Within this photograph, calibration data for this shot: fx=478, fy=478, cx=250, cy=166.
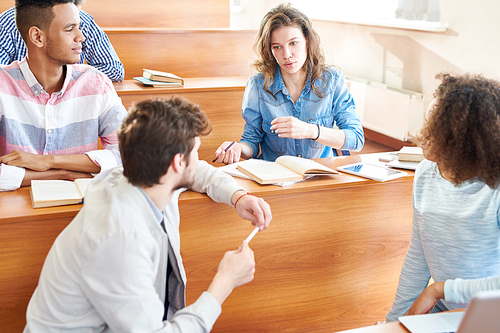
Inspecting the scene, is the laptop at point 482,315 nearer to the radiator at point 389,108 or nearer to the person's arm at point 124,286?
the person's arm at point 124,286

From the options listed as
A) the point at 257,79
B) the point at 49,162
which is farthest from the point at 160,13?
the point at 49,162

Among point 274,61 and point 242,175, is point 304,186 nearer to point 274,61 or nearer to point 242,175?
point 242,175

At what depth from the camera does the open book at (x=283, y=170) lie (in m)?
1.44

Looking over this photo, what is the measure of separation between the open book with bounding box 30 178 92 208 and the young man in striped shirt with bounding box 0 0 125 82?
4.25 feet

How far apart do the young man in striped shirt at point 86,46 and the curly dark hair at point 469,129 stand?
1897 millimetres

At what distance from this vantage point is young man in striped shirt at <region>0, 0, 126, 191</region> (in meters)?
1.54

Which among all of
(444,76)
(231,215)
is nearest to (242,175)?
(231,215)

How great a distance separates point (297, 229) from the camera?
1497mm

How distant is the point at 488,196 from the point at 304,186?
51cm

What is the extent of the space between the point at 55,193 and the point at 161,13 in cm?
235

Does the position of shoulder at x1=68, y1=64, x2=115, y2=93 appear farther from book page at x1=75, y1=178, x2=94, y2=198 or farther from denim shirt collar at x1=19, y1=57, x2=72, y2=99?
book page at x1=75, y1=178, x2=94, y2=198

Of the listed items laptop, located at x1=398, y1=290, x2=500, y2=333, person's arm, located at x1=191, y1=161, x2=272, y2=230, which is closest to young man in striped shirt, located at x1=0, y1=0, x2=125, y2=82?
person's arm, located at x1=191, y1=161, x2=272, y2=230

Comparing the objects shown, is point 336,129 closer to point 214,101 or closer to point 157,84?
point 214,101

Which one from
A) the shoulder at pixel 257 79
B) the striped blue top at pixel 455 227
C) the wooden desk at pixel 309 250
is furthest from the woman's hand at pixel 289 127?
the striped blue top at pixel 455 227
